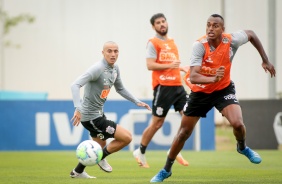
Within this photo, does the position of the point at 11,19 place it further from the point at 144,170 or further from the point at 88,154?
the point at 88,154

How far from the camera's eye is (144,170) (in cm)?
1459

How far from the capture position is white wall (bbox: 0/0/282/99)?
104ft

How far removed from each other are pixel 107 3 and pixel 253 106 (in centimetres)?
1138

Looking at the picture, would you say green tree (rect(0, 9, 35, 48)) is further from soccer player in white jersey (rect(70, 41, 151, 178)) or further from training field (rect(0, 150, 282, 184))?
soccer player in white jersey (rect(70, 41, 151, 178))

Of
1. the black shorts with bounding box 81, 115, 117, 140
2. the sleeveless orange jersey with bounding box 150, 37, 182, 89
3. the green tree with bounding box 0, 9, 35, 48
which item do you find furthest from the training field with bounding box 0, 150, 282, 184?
the green tree with bounding box 0, 9, 35, 48

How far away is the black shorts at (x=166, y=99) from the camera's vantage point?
15484 millimetres

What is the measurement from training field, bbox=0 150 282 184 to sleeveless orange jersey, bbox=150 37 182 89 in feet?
5.42

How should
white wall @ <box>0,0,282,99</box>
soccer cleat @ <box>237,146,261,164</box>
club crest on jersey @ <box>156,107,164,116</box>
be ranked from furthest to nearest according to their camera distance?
1. white wall @ <box>0,0,282,99</box>
2. club crest on jersey @ <box>156,107,164,116</box>
3. soccer cleat @ <box>237,146,261,164</box>

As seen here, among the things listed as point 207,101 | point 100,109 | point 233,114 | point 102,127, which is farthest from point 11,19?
point 233,114

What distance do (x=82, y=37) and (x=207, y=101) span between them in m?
21.1

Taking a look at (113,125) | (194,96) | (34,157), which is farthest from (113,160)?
(194,96)

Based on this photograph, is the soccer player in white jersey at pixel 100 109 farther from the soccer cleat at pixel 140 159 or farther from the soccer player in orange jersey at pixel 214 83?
the soccer cleat at pixel 140 159

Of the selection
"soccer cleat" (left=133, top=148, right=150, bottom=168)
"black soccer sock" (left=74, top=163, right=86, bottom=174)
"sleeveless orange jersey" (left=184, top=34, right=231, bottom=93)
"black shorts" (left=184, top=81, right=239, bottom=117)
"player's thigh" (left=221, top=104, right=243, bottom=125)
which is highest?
"sleeveless orange jersey" (left=184, top=34, right=231, bottom=93)

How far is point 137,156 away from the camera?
50.4 ft
